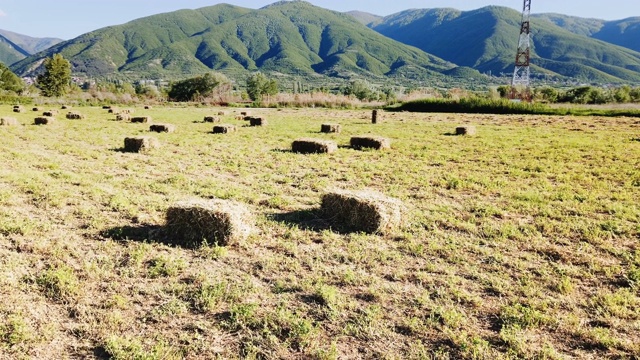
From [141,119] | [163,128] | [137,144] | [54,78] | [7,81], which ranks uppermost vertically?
[7,81]

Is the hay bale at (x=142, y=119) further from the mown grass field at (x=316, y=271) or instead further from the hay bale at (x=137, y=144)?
the mown grass field at (x=316, y=271)

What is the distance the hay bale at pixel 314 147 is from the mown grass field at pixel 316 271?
416 centimetres

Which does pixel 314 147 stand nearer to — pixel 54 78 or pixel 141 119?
pixel 141 119

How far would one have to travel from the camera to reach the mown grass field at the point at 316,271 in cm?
461

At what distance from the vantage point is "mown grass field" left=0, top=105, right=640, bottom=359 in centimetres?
461

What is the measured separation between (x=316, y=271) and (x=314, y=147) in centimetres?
1118

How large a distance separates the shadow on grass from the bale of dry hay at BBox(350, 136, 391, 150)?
980 centimetres

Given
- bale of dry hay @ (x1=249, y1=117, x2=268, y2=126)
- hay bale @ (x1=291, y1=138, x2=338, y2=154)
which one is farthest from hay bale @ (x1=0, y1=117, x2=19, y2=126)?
hay bale @ (x1=291, y1=138, x2=338, y2=154)

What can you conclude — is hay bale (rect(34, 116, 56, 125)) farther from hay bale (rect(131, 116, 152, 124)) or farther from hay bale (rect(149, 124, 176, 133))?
hay bale (rect(149, 124, 176, 133))

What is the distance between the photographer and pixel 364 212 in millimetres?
8102

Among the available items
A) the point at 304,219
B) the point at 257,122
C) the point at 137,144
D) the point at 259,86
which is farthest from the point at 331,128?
the point at 259,86

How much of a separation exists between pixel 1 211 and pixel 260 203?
5211mm

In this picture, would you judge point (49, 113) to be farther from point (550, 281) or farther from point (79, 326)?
point (550, 281)

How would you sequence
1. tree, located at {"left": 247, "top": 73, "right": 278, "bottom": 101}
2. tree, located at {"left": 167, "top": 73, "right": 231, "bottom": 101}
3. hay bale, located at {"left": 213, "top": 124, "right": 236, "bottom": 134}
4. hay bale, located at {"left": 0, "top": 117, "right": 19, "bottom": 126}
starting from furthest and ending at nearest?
tree, located at {"left": 247, "top": 73, "right": 278, "bottom": 101} < tree, located at {"left": 167, "top": 73, "right": 231, "bottom": 101} < hay bale, located at {"left": 0, "top": 117, "right": 19, "bottom": 126} < hay bale, located at {"left": 213, "top": 124, "right": 236, "bottom": 134}
